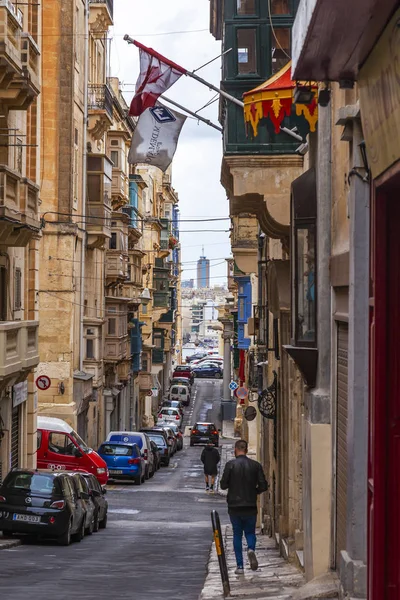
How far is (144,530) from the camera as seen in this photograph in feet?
81.4

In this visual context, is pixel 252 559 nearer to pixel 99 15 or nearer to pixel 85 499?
pixel 85 499

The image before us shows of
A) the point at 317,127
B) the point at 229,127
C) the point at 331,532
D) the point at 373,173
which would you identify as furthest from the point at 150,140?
the point at 373,173

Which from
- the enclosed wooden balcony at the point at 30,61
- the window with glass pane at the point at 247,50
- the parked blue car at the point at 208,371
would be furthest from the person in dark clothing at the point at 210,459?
the parked blue car at the point at 208,371

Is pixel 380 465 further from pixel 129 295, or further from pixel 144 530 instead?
pixel 129 295

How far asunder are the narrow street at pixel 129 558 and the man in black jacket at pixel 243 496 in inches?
30.3

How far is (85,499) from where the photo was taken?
22625 mm

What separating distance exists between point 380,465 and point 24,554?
40.3 feet

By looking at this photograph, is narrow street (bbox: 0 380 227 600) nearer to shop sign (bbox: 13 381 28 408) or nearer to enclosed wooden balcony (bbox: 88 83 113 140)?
shop sign (bbox: 13 381 28 408)

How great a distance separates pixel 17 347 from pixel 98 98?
28547 millimetres

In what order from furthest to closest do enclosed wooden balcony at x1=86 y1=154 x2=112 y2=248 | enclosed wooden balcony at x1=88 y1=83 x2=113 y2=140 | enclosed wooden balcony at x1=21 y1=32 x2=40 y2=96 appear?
1. enclosed wooden balcony at x1=88 y1=83 x2=113 y2=140
2. enclosed wooden balcony at x1=86 y1=154 x2=112 y2=248
3. enclosed wooden balcony at x1=21 y1=32 x2=40 y2=96

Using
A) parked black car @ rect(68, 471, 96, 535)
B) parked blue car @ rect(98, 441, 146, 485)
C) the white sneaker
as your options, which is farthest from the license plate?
parked blue car @ rect(98, 441, 146, 485)

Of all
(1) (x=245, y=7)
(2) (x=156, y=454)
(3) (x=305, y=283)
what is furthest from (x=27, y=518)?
(2) (x=156, y=454)

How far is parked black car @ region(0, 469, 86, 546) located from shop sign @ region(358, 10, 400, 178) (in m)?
14.2

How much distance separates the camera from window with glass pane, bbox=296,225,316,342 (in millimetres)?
11758
